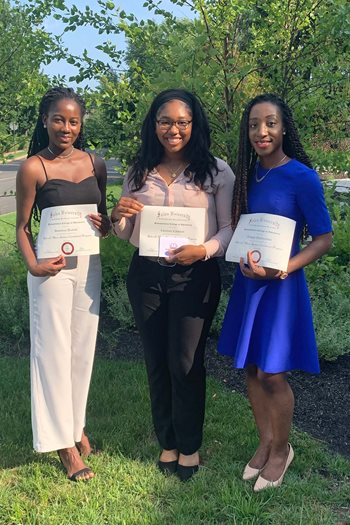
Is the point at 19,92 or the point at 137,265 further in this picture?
the point at 19,92

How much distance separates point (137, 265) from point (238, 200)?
0.64 m

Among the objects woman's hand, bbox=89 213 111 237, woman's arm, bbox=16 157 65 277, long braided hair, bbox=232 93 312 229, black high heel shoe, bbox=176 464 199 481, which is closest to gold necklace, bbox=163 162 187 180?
long braided hair, bbox=232 93 312 229

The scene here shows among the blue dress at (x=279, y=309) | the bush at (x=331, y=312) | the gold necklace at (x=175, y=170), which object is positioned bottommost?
the bush at (x=331, y=312)

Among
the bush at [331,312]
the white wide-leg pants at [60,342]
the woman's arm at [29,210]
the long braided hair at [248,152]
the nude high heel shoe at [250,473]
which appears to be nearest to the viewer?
the long braided hair at [248,152]

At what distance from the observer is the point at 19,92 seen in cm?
597

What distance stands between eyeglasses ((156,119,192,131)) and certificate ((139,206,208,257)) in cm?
39

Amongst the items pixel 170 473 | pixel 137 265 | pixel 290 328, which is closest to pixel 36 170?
pixel 137 265

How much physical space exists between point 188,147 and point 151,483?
1.81 meters

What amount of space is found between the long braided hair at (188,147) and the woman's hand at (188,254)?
12.9 inches

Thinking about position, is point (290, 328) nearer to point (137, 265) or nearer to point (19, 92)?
point (137, 265)

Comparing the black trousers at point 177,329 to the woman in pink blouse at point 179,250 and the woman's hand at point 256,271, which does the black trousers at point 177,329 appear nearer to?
the woman in pink blouse at point 179,250

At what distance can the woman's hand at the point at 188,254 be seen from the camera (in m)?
2.77

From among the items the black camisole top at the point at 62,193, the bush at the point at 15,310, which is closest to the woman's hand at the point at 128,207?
the black camisole top at the point at 62,193

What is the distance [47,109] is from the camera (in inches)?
113
